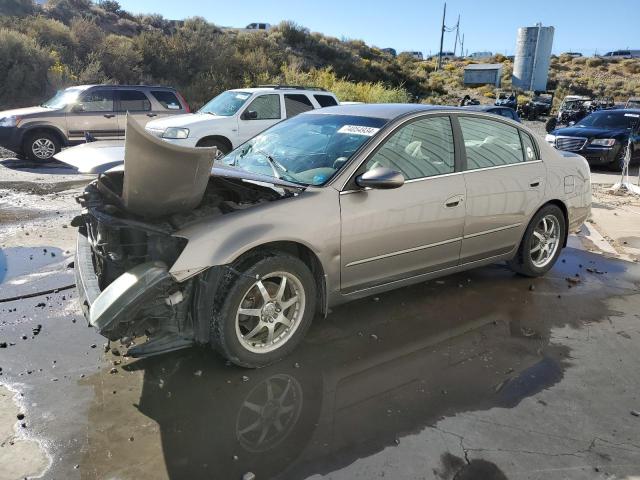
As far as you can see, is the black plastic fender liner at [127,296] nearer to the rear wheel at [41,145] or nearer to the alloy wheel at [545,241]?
the alloy wheel at [545,241]

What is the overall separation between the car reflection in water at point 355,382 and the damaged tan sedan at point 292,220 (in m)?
0.31

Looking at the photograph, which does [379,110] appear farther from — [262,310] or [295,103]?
[295,103]

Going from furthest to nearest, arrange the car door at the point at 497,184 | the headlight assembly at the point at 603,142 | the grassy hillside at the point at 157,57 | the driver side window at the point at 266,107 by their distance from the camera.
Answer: the grassy hillside at the point at 157,57
the headlight assembly at the point at 603,142
the driver side window at the point at 266,107
the car door at the point at 497,184

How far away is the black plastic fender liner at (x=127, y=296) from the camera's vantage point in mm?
3023

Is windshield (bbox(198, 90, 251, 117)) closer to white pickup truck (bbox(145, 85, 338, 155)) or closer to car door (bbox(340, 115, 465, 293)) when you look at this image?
white pickup truck (bbox(145, 85, 338, 155))

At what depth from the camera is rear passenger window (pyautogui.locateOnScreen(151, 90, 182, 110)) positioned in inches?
525

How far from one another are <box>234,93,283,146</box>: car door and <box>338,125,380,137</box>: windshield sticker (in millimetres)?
6576

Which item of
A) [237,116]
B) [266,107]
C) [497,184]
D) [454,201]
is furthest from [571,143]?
[454,201]

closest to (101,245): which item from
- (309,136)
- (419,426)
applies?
(309,136)

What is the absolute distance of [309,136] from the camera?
4629 millimetres

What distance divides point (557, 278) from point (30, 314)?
514 cm

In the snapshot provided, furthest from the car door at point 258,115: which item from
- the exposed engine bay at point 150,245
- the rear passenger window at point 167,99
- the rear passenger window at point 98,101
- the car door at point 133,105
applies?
the exposed engine bay at point 150,245

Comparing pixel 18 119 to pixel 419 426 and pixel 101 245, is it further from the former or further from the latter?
pixel 419 426

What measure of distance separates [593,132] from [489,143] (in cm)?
1131
